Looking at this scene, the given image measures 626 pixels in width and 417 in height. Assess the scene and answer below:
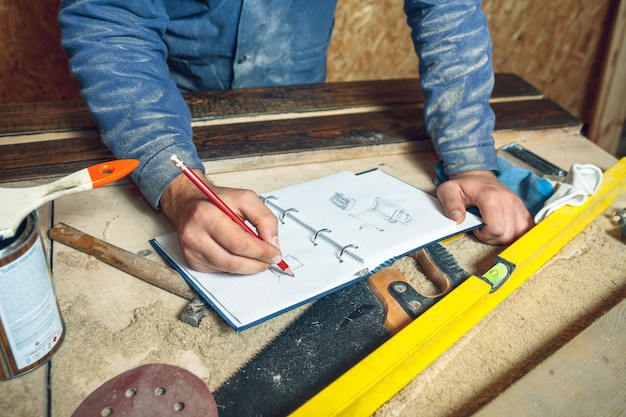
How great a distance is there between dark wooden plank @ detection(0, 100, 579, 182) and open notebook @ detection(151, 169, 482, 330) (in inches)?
7.1

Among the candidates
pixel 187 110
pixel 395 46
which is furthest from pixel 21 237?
pixel 395 46

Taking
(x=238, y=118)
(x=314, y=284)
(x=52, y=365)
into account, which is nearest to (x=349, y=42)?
(x=238, y=118)

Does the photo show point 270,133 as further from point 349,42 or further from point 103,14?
point 349,42

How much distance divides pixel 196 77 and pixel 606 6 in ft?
7.69

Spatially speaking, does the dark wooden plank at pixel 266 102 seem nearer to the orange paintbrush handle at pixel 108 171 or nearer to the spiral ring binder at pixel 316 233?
the spiral ring binder at pixel 316 233

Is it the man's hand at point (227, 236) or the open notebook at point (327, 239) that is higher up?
the man's hand at point (227, 236)

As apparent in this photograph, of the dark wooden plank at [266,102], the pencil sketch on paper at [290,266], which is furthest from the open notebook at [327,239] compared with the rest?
the dark wooden plank at [266,102]

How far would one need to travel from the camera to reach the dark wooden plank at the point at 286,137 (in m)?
1.09

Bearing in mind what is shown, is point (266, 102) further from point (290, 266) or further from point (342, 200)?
point (290, 266)

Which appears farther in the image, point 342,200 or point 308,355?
point 342,200

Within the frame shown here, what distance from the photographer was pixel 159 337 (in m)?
0.73

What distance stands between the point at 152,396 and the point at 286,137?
0.76 meters

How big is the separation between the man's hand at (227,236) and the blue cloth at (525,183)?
0.53 m

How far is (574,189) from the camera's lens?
1.02 m
